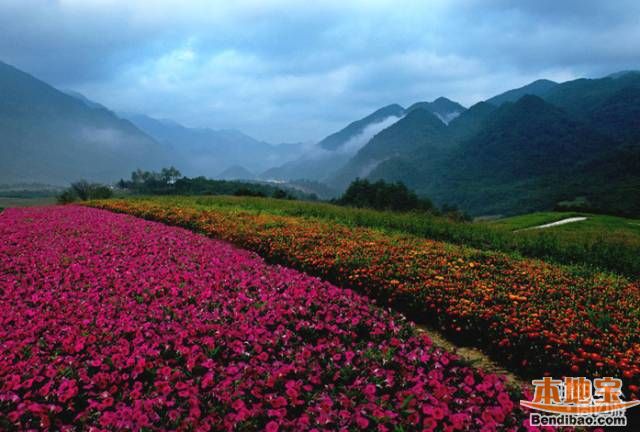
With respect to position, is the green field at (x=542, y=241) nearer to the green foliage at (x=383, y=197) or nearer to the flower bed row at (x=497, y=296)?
the flower bed row at (x=497, y=296)

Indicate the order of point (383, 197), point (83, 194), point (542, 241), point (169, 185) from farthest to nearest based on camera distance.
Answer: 1. point (169, 185)
2. point (383, 197)
3. point (83, 194)
4. point (542, 241)

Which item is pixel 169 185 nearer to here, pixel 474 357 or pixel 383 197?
pixel 383 197

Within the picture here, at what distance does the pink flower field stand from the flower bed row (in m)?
0.96

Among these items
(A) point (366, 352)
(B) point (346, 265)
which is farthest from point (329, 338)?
(B) point (346, 265)

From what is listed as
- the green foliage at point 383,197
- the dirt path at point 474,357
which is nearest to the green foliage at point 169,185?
the green foliage at point 383,197

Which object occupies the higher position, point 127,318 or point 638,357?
point 127,318

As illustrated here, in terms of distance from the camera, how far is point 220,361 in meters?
4.84

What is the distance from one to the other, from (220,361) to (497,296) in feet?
14.0

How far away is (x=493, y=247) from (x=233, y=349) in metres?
9.24

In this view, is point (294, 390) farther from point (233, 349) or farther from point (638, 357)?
point (638, 357)

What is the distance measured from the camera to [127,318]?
5.78 meters

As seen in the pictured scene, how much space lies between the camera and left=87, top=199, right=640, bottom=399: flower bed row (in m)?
5.12

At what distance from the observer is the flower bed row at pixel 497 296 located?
16.8ft

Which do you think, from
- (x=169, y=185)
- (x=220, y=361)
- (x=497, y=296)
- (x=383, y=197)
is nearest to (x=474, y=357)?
(x=497, y=296)
